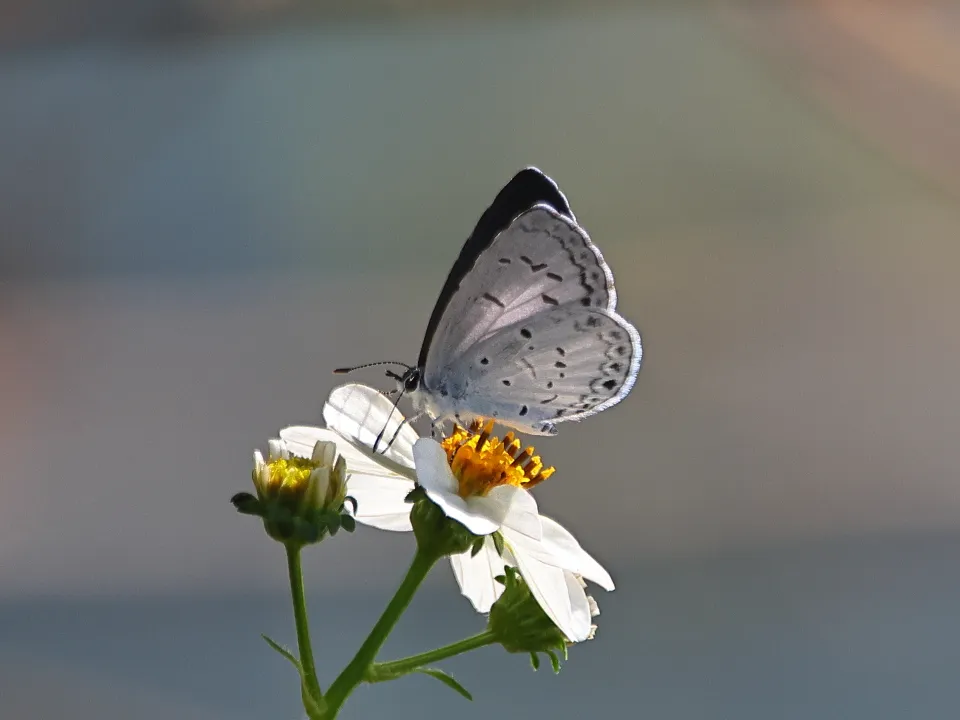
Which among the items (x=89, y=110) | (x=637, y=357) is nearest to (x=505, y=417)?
(x=637, y=357)

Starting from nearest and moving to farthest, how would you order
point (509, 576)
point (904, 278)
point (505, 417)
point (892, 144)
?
point (509, 576), point (505, 417), point (904, 278), point (892, 144)

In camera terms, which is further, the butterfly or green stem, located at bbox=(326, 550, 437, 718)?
the butterfly

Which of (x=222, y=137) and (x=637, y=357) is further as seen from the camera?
(x=222, y=137)

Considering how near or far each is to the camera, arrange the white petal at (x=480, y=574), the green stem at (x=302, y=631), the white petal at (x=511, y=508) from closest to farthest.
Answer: the green stem at (x=302, y=631)
the white petal at (x=511, y=508)
the white petal at (x=480, y=574)

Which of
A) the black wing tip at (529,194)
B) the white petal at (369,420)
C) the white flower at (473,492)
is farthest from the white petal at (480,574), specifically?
the black wing tip at (529,194)

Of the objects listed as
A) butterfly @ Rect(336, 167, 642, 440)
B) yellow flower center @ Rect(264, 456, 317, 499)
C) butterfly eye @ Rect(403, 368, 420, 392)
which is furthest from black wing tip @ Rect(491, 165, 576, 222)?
yellow flower center @ Rect(264, 456, 317, 499)

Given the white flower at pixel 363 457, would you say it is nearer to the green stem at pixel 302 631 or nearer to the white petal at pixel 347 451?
the white petal at pixel 347 451

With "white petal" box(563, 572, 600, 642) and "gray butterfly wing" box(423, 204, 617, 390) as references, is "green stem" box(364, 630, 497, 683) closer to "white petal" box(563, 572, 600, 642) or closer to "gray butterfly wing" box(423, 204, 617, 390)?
→ "white petal" box(563, 572, 600, 642)

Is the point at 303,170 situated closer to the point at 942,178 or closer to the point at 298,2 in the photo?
the point at 298,2
